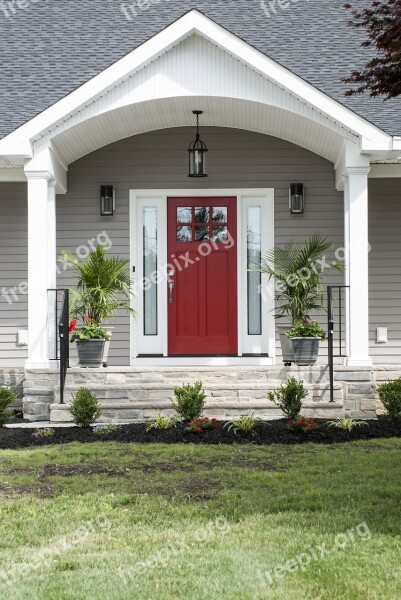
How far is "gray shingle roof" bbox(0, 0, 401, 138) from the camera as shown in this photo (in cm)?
1112

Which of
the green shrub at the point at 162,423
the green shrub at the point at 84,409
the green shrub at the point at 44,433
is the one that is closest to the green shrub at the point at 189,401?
the green shrub at the point at 162,423

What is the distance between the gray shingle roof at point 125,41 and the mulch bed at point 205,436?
3582 mm

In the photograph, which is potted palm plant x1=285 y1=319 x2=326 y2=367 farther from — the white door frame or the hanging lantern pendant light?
the hanging lantern pendant light

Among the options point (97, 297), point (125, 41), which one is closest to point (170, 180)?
point (97, 297)

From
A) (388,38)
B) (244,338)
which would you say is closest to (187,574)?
(388,38)

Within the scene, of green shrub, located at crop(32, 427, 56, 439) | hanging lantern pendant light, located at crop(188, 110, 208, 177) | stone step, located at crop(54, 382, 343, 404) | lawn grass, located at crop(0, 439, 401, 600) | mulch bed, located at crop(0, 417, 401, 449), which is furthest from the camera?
hanging lantern pendant light, located at crop(188, 110, 208, 177)

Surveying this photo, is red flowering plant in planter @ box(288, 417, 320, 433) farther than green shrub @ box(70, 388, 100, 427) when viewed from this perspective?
No

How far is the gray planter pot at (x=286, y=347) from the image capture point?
414 inches

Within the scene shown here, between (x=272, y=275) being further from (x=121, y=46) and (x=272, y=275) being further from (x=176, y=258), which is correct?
(x=121, y=46)

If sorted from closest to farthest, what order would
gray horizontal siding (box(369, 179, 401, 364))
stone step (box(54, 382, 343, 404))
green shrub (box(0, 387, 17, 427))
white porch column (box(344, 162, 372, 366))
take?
green shrub (box(0, 387, 17, 427))
stone step (box(54, 382, 343, 404))
white porch column (box(344, 162, 372, 366))
gray horizontal siding (box(369, 179, 401, 364))

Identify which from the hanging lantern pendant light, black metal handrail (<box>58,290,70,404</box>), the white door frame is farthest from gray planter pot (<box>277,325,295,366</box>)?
black metal handrail (<box>58,290,70,404</box>)

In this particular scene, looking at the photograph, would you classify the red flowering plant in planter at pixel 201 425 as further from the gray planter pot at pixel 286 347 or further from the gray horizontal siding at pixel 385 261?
the gray horizontal siding at pixel 385 261

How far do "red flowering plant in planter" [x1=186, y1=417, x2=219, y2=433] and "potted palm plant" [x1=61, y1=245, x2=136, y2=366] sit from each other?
6.16 ft

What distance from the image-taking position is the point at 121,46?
12359mm
